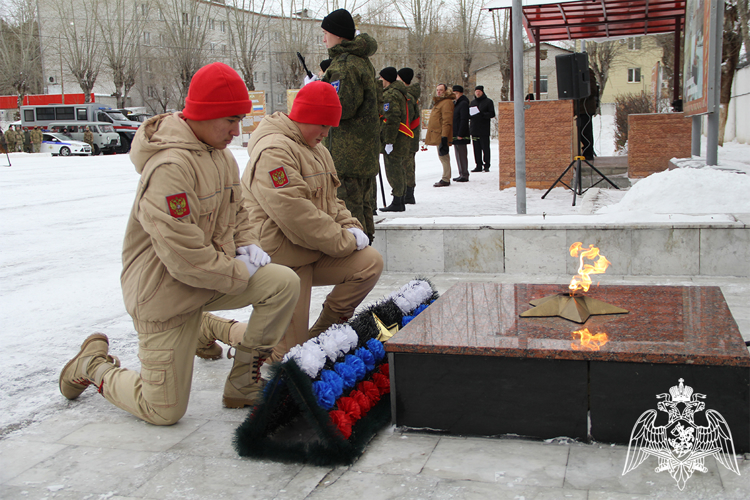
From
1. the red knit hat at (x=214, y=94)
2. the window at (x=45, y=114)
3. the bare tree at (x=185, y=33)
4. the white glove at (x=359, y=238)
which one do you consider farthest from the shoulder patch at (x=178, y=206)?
the bare tree at (x=185, y=33)

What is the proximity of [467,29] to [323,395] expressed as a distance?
48.7 metres

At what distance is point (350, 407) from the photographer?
2840 mm

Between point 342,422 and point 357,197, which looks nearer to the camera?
point 342,422

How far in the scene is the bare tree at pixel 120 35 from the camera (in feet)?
172

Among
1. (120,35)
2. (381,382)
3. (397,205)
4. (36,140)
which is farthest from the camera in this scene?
(120,35)

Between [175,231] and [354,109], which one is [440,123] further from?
[175,231]

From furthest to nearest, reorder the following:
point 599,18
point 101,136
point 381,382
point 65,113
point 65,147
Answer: point 65,113
point 101,136
point 65,147
point 599,18
point 381,382

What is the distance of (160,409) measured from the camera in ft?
10.2

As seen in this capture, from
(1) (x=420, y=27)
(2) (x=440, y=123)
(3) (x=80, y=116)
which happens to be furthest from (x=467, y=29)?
(2) (x=440, y=123)

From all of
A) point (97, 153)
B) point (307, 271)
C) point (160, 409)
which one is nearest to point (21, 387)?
point (160, 409)

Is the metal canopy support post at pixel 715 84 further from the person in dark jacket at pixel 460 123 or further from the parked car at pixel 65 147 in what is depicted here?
the parked car at pixel 65 147

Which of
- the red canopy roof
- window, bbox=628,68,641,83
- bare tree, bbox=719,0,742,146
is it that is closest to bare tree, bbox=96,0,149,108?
window, bbox=628,68,641,83

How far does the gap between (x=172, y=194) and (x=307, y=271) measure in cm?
126

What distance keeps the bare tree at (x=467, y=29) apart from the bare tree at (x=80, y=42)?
27031 millimetres
